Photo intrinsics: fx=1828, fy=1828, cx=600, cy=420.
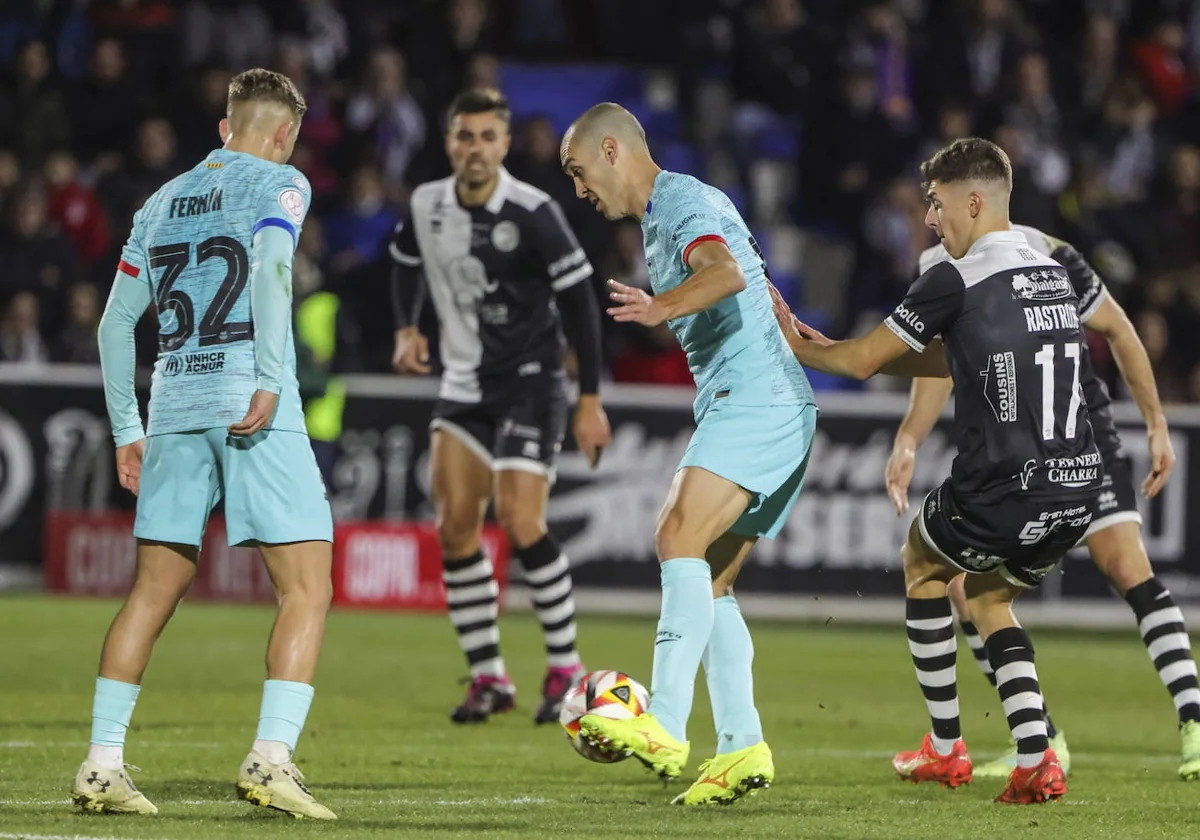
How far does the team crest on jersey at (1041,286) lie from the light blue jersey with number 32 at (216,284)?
236 cm

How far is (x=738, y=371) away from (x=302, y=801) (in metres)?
1.97

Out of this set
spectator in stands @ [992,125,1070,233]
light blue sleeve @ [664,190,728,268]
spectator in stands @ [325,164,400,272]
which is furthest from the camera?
spectator in stands @ [325,164,400,272]

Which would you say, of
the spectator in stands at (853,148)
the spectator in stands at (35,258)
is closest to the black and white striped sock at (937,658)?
the spectator in stands at (35,258)

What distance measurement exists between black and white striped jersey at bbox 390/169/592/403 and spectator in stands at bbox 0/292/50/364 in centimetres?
642

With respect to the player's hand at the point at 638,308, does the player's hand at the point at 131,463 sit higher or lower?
lower

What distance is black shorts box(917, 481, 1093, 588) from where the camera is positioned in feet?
20.0

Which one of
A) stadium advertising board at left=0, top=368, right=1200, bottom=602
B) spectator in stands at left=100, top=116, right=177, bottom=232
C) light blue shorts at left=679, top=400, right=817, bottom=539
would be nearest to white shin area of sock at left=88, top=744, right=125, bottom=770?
light blue shorts at left=679, top=400, right=817, bottom=539

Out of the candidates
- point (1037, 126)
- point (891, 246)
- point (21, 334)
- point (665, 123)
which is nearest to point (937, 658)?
point (21, 334)

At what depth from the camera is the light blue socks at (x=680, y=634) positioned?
18.7 feet

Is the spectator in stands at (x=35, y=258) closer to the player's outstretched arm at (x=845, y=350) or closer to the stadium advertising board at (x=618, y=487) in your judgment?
the stadium advertising board at (x=618, y=487)

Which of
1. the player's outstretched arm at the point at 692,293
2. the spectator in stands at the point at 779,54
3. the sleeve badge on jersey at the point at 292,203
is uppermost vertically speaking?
the spectator in stands at the point at 779,54

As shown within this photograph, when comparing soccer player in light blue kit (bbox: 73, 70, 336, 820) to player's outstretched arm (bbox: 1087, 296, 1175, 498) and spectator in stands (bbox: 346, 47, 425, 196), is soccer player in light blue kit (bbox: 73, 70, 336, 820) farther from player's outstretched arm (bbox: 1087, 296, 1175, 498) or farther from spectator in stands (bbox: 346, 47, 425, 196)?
spectator in stands (bbox: 346, 47, 425, 196)

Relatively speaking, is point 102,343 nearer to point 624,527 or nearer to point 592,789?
point 592,789

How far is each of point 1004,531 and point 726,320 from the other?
116 cm
